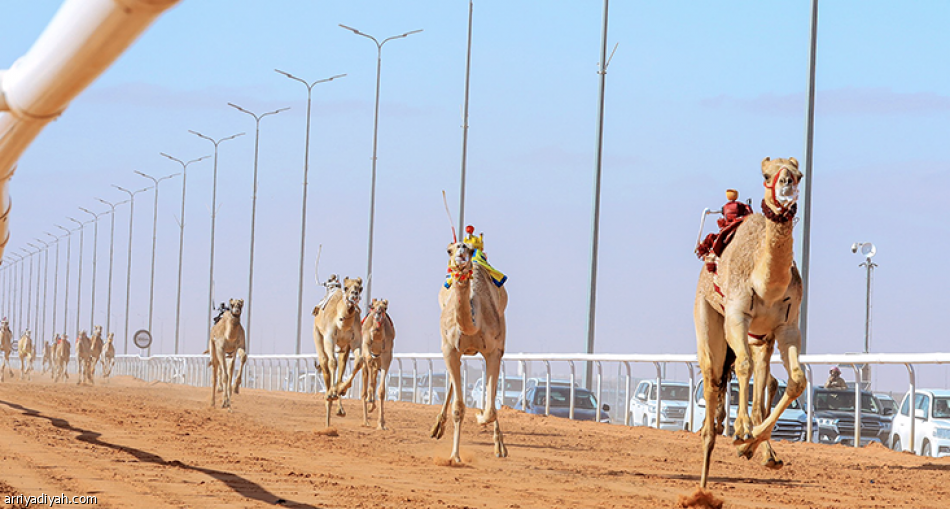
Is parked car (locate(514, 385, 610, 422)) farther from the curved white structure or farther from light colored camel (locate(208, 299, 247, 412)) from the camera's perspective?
the curved white structure

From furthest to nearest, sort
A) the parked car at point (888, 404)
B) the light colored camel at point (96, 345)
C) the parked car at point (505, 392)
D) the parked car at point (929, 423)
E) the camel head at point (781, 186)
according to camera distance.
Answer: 1. the light colored camel at point (96, 345)
2. the parked car at point (505, 392)
3. the parked car at point (888, 404)
4. the parked car at point (929, 423)
5. the camel head at point (781, 186)

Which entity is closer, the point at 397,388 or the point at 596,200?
the point at 596,200

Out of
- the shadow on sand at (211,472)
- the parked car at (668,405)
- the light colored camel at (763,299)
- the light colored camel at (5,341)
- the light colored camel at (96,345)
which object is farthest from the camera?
the light colored camel at (5,341)

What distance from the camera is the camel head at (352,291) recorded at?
2372cm

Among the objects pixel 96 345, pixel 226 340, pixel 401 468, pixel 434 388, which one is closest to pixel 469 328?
pixel 401 468

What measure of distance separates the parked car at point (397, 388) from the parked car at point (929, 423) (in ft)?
68.6

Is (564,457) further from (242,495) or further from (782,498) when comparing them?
(242,495)

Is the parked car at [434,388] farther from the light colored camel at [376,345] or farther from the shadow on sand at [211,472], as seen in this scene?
the shadow on sand at [211,472]

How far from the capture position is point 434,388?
4347 cm

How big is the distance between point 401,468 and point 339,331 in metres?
9.28

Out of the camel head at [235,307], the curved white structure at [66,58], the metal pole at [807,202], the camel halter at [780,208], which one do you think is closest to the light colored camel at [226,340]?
the camel head at [235,307]

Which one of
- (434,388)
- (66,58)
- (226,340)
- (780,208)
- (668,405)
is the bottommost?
(434,388)

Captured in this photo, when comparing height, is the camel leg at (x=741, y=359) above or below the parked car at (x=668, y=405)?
above

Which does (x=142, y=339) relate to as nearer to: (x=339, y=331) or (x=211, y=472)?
(x=339, y=331)
